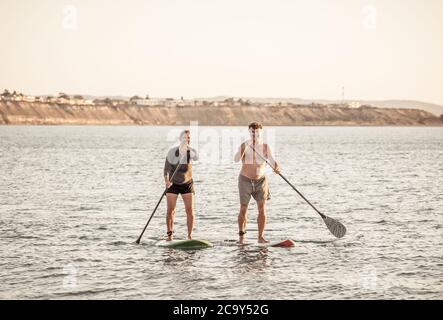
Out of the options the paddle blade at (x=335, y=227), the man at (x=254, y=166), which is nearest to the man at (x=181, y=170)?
the man at (x=254, y=166)

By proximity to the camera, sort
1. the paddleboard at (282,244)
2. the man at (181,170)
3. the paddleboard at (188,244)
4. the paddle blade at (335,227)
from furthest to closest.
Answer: the paddle blade at (335,227)
the paddleboard at (282,244)
the paddleboard at (188,244)
the man at (181,170)

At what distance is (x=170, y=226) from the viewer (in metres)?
16.5

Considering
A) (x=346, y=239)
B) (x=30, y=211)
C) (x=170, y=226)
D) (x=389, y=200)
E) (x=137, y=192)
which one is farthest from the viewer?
(x=137, y=192)

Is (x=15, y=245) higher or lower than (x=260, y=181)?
lower

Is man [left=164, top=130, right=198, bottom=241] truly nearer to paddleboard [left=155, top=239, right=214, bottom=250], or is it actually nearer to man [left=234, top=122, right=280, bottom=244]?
paddleboard [left=155, top=239, right=214, bottom=250]

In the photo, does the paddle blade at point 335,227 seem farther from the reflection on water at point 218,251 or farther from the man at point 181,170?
the man at point 181,170

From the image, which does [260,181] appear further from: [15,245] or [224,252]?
[15,245]

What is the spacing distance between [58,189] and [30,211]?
8965 millimetres

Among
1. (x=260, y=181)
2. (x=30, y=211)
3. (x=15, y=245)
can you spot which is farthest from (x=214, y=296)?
(x=30, y=211)

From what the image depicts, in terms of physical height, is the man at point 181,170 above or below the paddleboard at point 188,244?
above

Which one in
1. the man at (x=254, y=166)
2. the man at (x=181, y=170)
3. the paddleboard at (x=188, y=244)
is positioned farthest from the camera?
the paddleboard at (x=188, y=244)

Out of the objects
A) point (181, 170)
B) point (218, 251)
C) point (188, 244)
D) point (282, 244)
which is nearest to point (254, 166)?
point (181, 170)
